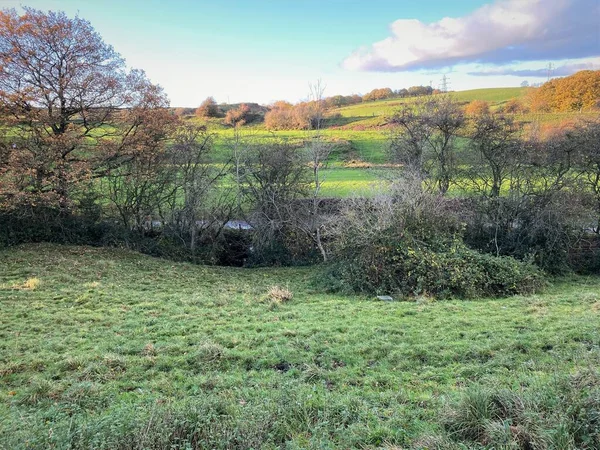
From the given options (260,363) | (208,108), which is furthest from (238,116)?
(260,363)

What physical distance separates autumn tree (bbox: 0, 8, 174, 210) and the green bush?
35.1 feet

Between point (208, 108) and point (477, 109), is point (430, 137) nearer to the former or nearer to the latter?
point (477, 109)

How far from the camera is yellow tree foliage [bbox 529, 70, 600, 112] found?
2588 centimetres

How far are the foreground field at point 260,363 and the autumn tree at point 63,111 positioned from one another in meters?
4.54

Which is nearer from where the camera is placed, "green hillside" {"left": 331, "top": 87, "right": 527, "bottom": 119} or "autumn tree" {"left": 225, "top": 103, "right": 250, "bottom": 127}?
"autumn tree" {"left": 225, "top": 103, "right": 250, "bottom": 127}

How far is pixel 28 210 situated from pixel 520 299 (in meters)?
18.6

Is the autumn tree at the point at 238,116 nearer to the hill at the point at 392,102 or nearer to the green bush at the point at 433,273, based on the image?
the green bush at the point at 433,273

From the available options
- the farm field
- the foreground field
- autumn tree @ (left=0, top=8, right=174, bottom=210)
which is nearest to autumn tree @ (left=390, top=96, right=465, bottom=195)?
the farm field

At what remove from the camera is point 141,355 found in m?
7.05

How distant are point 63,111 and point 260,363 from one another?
1459cm

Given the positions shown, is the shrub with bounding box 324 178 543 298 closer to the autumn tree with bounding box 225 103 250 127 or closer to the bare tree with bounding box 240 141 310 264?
the bare tree with bounding box 240 141 310 264

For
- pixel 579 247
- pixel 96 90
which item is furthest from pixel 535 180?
pixel 96 90

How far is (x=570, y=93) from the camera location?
2678cm

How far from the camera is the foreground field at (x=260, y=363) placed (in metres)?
4.16
